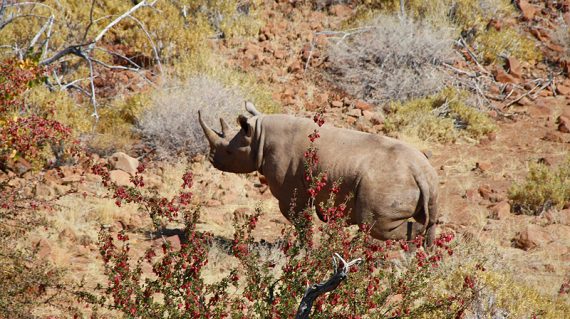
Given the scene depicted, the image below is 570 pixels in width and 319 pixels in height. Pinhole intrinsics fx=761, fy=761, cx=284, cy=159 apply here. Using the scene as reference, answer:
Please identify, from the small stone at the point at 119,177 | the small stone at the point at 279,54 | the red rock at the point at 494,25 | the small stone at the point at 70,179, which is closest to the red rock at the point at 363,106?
the small stone at the point at 279,54

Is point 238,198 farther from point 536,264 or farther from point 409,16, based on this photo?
point 409,16

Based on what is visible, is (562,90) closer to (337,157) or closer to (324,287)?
(337,157)

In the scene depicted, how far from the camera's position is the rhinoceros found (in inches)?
297

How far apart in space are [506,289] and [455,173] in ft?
16.2

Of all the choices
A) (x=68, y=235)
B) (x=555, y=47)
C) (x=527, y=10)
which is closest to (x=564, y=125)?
(x=555, y=47)

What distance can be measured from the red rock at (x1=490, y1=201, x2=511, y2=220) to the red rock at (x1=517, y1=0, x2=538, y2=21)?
29.5 ft

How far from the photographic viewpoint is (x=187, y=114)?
11945 millimetres

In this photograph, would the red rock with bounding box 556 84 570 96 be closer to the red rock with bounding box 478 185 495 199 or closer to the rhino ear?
the red rock with bounding box 478 185 495 199

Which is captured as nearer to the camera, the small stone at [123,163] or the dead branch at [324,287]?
the dead branch at [324,287]

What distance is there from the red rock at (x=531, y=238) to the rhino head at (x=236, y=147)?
10.5 ft

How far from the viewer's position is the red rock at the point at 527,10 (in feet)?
58.2

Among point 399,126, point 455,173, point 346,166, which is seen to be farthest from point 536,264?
point 399,126

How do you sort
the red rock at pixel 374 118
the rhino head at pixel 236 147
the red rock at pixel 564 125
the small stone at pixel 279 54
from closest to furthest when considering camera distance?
the rhino head at pixel 236 147, the red rock at pixel 564 125, the red rock at pixel 374 118, the small stone at pixel 279 54

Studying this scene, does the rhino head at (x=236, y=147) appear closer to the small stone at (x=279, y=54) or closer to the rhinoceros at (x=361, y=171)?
the rhinoceros at (x=361, y=171)
